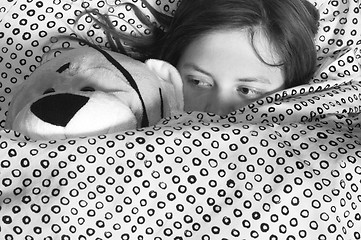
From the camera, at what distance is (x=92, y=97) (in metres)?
0.87

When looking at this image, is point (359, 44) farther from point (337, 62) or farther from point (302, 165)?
point (302, 165)

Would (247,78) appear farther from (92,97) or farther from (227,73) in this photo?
(92,97)

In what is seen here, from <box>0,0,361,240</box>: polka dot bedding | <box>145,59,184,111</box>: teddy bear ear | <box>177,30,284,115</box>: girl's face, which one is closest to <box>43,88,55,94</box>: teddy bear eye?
<box>0,0,361,240</box>: polka dot bedding

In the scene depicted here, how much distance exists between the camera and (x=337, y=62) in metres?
1.25

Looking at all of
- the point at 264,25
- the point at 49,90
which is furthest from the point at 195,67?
the point at 49,90

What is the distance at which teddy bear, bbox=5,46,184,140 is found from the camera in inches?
33.4

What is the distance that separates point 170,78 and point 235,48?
167 mm

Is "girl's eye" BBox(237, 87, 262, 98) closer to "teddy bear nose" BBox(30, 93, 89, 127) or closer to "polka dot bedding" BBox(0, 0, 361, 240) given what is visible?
"polka dot bedding" BBox(0, 0, 361, 240)

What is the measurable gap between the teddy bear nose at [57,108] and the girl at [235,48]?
394 mm

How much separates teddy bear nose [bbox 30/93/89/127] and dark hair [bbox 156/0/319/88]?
0.46m

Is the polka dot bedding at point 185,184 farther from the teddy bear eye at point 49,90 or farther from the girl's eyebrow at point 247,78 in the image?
the girl's eyebrow at point 247,78

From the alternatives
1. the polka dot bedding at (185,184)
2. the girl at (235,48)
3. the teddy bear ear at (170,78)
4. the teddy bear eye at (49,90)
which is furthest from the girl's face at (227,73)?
the teddy bear eye at (49,90)

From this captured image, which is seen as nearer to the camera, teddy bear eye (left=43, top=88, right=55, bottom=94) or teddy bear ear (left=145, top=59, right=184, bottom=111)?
teddy bear eye (left=43, top=88, right=55, bottom=94)

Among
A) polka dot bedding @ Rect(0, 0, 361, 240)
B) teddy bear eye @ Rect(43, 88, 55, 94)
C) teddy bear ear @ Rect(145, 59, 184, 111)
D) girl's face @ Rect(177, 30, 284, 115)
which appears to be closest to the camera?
polka dot bedding @ Rect(0, 0, 361, 240)
